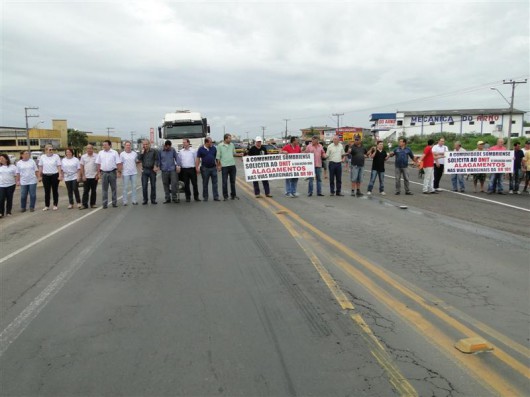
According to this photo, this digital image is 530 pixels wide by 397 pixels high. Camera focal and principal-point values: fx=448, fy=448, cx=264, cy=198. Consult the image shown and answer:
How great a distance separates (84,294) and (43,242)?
3684 mm

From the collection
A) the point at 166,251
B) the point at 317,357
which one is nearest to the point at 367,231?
the point at 166,251

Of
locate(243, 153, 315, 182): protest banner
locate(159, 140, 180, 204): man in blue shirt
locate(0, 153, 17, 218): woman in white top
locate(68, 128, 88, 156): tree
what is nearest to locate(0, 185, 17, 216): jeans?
locate(0, 153, 17, 218): woman in white top

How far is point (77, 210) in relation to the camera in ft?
41.3

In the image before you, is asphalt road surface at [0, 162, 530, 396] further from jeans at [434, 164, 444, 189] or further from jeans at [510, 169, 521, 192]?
jeans at [510, 169, 521, 192]

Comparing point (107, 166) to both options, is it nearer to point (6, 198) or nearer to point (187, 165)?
point (187, 165)

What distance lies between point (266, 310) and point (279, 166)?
1025 centimetres

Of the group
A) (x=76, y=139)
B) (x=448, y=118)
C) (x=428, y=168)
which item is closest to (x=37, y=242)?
(x=428, y=168)

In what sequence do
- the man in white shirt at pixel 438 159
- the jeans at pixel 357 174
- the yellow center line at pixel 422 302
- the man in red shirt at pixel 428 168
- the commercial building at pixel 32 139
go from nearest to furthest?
the yellow center line at pixel 422 302, the jeans at pixel 357 174, the man in red shirt at pixel 428 168, the man in white shirt at pixel 438 159, the commercial building at pixel 32 139

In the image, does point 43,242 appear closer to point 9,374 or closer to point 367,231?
point 9,374

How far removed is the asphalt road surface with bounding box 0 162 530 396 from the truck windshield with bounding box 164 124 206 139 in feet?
53.5

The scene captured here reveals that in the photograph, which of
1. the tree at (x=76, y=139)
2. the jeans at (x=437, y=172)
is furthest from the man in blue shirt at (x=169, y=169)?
the tree at (x=76, y=139)

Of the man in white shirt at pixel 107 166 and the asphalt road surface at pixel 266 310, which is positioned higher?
the man in white shirt at pixel 107 166

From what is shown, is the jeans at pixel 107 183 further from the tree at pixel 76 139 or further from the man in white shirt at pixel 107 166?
the tree at pixel 76 139

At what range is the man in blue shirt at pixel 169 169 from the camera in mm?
12969
